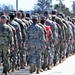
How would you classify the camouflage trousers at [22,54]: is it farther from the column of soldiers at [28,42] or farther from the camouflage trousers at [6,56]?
the camouflage trousers at [6,56]

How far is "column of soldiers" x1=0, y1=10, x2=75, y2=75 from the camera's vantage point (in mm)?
14414

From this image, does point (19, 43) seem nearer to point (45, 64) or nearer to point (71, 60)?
point (45, 64)

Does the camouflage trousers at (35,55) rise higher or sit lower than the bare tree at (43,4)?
higher

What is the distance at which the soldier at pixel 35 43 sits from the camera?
15.1 meters

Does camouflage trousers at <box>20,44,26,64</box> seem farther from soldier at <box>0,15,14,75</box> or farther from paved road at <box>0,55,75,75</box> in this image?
soldier at <box>0,15,14,75</box>

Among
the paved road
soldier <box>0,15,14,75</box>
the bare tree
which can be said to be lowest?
the bare tree

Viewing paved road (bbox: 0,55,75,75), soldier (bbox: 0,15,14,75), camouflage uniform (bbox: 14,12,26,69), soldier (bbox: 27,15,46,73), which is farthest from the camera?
camouflage uniform (bbox: 14,12,26,69)

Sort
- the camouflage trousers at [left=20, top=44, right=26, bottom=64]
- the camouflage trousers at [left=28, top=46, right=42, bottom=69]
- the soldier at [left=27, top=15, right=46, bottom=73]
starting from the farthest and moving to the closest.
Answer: the camouflage trousers at [left=20, top=44, right=26, bottom=64] → the camouflage trousers at [left=28, top=46, right=42, bottom=69] → the soldier at [left=27, top=15, right=46, bottom=73]

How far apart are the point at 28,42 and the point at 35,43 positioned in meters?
0.23

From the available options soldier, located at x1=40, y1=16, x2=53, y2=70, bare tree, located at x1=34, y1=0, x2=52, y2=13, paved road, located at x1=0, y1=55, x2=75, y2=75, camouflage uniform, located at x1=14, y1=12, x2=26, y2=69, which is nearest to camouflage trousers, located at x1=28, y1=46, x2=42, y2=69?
paved road, located at x1=0, y1=55, x2=75, y2=75

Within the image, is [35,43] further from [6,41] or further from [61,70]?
[61,70]

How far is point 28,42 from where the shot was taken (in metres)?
15.3

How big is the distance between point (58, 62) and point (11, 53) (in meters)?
4.79

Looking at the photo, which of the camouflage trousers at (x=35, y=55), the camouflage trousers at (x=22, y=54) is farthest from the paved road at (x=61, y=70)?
the camouflage trousers at (x=35, y=55)
